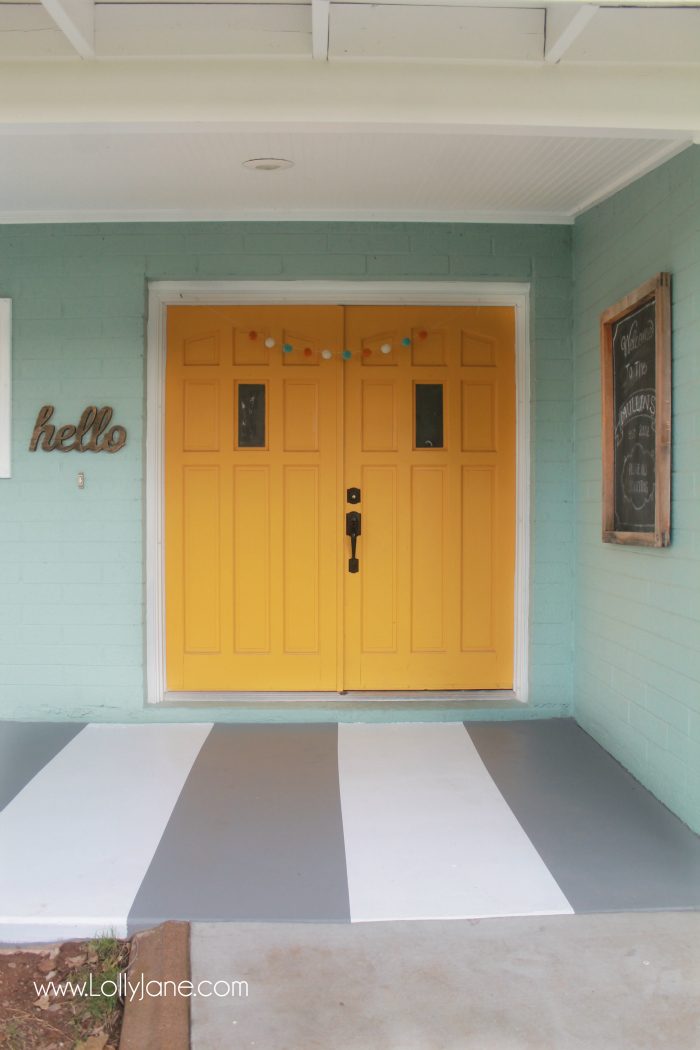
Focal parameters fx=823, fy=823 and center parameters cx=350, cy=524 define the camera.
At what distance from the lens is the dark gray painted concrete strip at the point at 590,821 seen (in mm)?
2557

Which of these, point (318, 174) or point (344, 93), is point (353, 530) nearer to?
point (318, 174)

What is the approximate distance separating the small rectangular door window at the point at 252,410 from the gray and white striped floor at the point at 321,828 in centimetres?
150

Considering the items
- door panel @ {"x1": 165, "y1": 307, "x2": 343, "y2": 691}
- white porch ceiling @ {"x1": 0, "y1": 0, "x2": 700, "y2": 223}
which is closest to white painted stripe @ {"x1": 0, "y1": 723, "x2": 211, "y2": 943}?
door panel @ {"x1": 165, "y1": 307, "x2": 343, "y2": 691}

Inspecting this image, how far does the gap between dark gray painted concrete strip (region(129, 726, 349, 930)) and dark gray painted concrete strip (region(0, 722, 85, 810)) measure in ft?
2.28

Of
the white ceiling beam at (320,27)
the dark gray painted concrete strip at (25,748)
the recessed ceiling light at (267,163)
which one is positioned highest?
the recessed ceiling light at (267,163)

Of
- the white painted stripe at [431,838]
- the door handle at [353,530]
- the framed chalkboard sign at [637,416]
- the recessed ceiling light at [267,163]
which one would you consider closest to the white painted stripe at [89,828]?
the white painted stripe at [431,838]

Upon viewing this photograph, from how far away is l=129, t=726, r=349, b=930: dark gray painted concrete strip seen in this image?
96.8 inches

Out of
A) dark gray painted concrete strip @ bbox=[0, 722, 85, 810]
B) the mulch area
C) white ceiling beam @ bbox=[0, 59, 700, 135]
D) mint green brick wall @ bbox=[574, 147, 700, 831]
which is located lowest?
the mulch area

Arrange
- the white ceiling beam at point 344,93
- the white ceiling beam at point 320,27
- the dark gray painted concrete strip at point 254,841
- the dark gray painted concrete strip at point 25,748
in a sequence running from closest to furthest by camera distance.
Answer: the white ceiling beam at point 320,27, the dark gray painted concrete strip at point 254,841, the white ceiling beam at point 344,93, the dark gray painted concrete strip at point 25,748

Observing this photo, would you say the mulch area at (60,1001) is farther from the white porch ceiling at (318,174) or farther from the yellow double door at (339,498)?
the white porch ceiling at (318,174)

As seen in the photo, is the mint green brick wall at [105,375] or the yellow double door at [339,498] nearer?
the mint green brick wall at [105,375]

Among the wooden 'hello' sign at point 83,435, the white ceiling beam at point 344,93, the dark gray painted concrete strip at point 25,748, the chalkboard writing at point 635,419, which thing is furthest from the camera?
the wooden 'hello' sign at point 83,435

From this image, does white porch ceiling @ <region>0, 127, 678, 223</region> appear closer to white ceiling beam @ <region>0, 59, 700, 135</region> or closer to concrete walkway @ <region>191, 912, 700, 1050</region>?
white ceiling beam @ <region>0, 59, 700, 135</region>

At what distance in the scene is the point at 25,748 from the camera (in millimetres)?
3824
